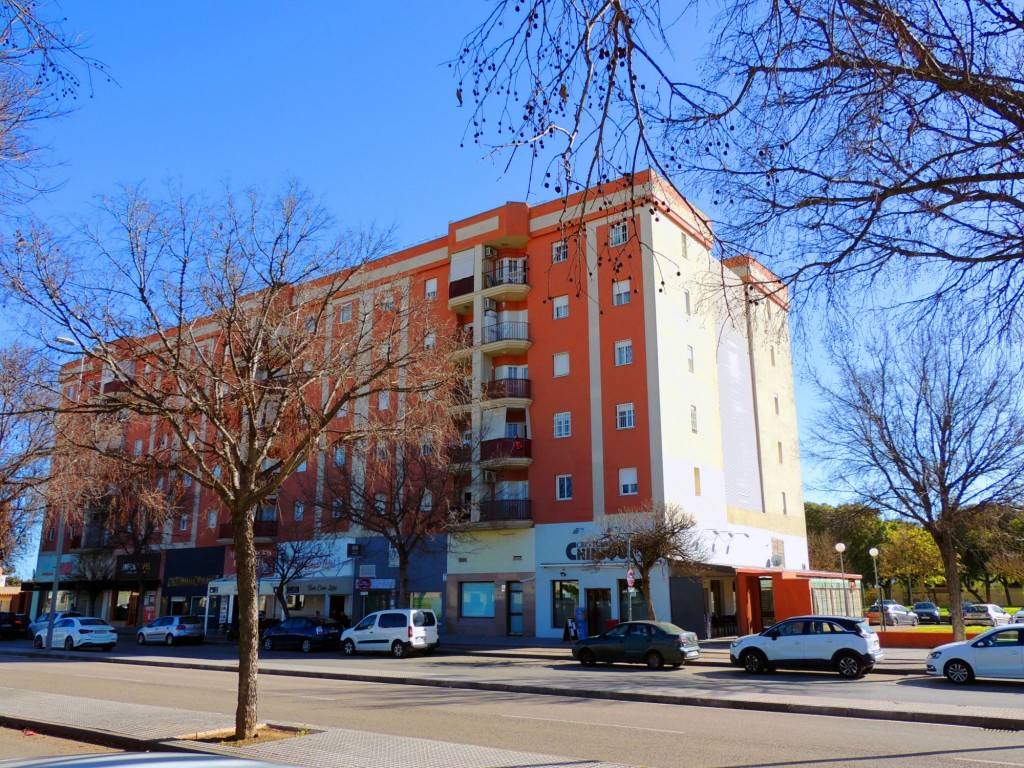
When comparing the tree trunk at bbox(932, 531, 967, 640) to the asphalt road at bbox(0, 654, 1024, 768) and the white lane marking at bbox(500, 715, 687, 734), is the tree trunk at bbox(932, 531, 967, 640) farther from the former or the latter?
the white lane marking at bbox(500, 715, 687, 734)

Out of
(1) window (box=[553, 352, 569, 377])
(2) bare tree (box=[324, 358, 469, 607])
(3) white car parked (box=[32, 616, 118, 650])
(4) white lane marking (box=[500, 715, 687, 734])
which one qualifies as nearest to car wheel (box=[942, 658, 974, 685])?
(4) white lane marking (box=[500, 715, 687, 734])

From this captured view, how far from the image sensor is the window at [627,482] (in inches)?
1370

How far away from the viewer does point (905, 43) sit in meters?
5.74

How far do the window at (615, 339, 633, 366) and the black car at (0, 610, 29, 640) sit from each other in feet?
126

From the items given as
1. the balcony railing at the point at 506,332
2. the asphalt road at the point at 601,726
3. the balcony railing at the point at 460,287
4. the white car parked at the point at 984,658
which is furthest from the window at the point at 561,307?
the white car parked at the point at 984,658

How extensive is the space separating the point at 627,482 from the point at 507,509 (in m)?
5.62

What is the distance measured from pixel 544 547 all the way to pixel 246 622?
25.8 meters

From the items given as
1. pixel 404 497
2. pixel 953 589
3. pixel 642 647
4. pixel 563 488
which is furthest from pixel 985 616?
pixel 404 497

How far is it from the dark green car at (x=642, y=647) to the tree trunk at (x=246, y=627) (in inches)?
572

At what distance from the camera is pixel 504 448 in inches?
1457

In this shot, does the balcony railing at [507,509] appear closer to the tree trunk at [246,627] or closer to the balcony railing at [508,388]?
the balcony railing at [508,388]

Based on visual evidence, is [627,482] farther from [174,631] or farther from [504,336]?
[174,631]

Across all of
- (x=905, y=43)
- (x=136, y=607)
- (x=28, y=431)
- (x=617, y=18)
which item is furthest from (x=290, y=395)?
(x=136, y=607)

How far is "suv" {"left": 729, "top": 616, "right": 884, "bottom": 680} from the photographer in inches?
790
